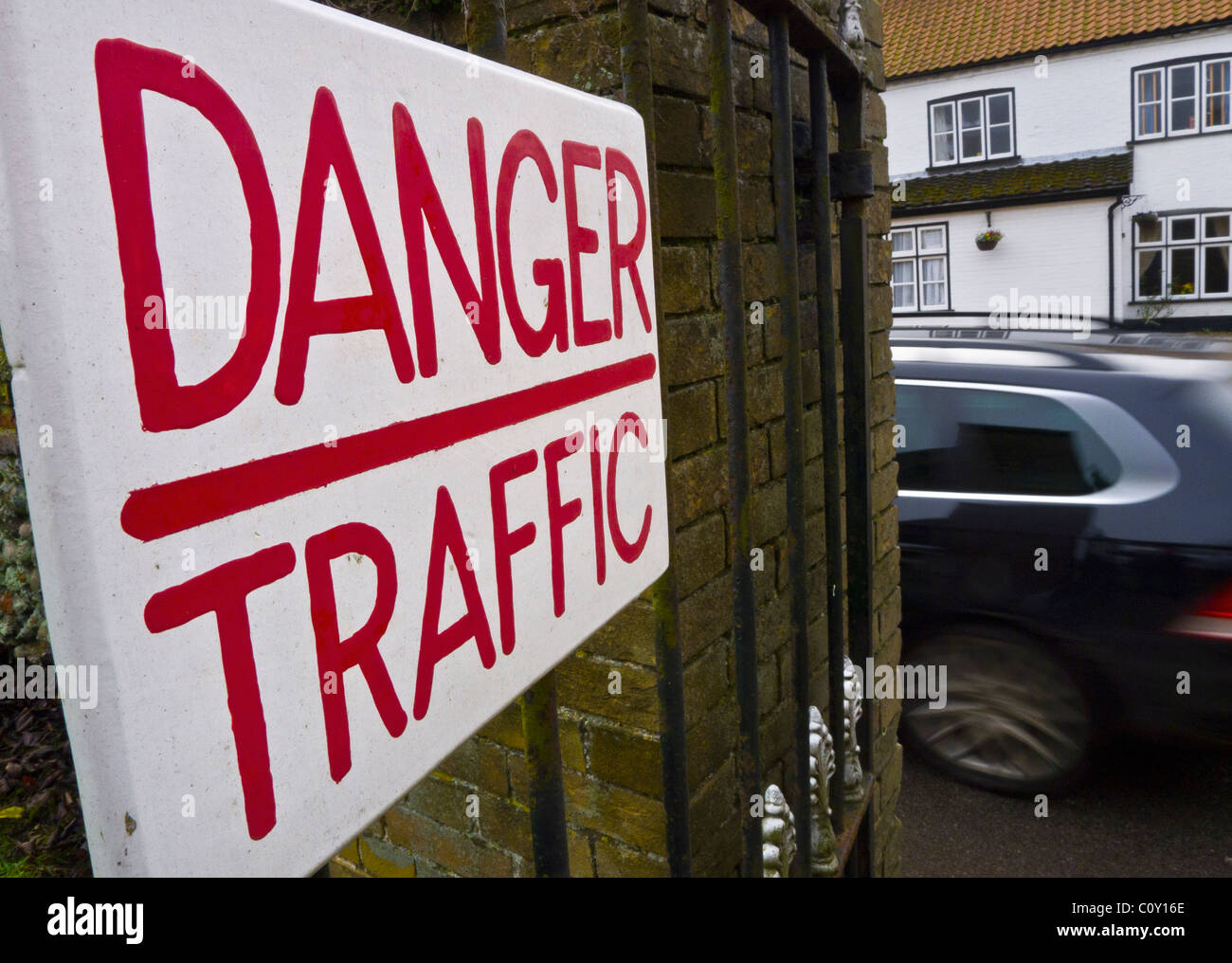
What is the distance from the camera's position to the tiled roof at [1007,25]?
52.6 feet

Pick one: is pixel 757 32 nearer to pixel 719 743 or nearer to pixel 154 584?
pixel 719 743

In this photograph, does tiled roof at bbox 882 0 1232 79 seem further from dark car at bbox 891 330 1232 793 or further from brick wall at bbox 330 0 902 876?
brick wall at bbox 330 0 902 876

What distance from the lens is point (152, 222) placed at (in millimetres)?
426

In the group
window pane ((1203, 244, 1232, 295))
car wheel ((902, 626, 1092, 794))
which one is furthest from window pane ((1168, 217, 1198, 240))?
car wheel ((902, 626, 1092, 794))

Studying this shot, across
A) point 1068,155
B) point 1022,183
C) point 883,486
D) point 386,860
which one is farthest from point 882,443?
point 1068,155

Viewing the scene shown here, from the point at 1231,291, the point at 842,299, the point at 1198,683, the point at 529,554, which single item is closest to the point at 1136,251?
the point at 1231,291

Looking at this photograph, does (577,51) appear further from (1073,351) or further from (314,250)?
(1073,351)

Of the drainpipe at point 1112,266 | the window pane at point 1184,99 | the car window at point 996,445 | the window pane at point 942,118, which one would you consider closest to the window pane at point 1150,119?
the window pane at point 1184,99

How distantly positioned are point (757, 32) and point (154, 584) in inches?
64.6

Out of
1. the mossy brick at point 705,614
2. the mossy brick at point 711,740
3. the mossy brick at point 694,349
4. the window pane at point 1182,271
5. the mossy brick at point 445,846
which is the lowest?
the mossy brick at point 445,846

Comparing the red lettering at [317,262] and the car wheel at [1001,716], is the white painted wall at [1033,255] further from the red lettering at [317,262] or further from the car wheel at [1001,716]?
the red lettering at [317,262]

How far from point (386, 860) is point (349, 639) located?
1.60m

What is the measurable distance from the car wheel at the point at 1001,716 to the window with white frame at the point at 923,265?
15.9m

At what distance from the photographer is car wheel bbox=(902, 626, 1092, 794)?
355 cm
